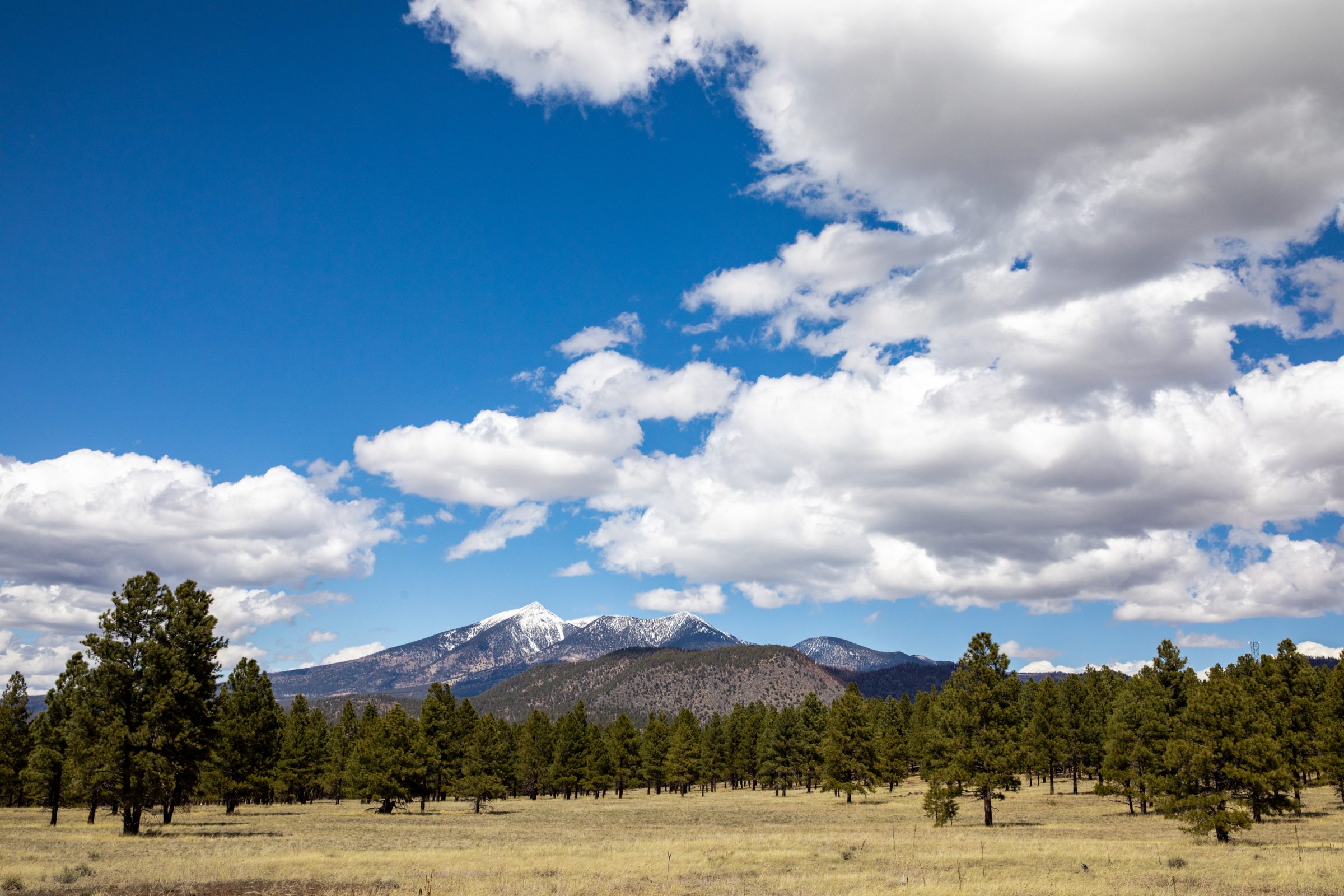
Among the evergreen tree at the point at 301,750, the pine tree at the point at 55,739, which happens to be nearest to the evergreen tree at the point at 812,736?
the evergreen tree at the point at 301,750

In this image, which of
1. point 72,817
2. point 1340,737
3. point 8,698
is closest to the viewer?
point 1340,737

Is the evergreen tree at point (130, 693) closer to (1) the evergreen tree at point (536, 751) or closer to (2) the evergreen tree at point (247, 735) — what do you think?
(2) the evergreen tree at point (247, 735)

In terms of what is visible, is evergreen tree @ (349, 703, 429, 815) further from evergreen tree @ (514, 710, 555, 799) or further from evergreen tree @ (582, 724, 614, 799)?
evergreen tree @ (514, 710, 555, 799)

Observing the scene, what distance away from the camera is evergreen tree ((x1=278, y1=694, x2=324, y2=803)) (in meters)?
78.3

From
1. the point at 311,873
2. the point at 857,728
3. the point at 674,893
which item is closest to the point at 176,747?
the point at 311,873

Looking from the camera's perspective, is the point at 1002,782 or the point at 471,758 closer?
the point at 1002,782

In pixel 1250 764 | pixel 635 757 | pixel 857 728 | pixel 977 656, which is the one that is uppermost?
pixel 977 656

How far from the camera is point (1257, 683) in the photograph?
5853 cm

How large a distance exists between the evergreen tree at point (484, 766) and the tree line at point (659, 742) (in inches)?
13.5

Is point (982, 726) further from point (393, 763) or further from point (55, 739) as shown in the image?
point (55, 739)

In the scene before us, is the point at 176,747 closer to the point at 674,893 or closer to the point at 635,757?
the point at 674,893

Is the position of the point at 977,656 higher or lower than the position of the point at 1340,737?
higher

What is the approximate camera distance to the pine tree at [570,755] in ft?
314

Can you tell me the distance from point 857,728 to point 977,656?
110ft
